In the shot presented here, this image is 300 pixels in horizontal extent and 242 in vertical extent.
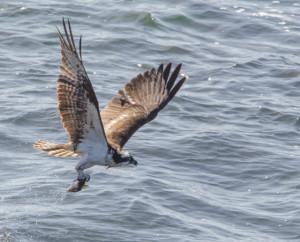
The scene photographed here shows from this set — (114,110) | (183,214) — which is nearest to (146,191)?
(183,214)

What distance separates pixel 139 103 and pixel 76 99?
191 cm

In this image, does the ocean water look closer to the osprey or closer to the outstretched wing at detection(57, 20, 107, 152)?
the osprey

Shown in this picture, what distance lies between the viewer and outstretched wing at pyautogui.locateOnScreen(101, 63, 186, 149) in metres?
7.79

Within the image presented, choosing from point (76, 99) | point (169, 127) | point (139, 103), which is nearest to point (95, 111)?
point (76, 99)

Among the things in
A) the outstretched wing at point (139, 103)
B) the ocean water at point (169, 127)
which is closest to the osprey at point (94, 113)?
the outstretched wing at point (139, 103)

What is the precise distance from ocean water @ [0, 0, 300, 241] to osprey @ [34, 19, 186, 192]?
48.6 inches

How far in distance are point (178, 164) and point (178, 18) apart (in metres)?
7.52

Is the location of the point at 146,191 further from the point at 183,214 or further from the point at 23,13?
the point at 23,13

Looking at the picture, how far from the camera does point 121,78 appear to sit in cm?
1279

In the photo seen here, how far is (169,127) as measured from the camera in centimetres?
1110

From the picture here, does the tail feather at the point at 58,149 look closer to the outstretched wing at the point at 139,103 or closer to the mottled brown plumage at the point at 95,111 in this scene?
the mottled brown plumage at the point at 95,111

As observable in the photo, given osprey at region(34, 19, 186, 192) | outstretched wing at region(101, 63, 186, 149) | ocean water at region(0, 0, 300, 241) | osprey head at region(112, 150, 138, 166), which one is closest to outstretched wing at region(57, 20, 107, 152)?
osprey at region(34, 19, 186, 192)

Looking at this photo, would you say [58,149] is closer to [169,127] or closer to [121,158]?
[121,158]

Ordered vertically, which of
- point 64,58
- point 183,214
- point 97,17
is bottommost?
point 183,214
